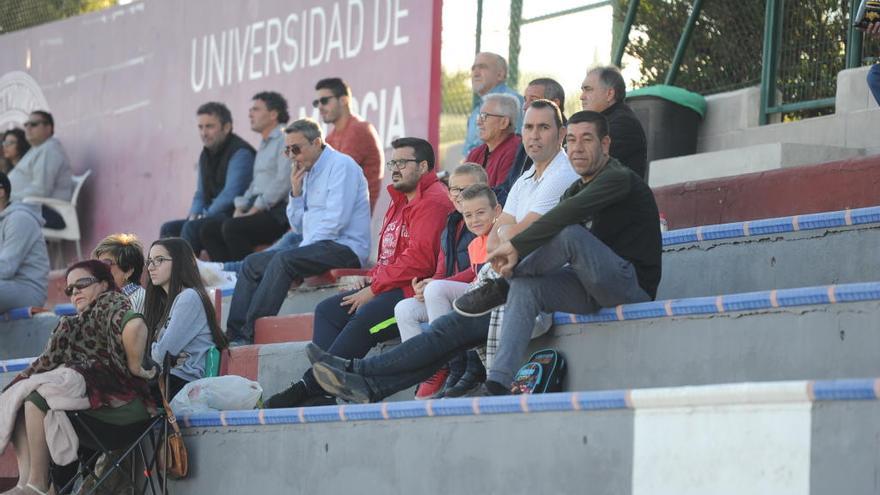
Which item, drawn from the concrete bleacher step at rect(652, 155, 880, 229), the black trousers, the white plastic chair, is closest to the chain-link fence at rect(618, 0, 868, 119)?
the concrete bleacher step at rect(652, 155, 880, 229)

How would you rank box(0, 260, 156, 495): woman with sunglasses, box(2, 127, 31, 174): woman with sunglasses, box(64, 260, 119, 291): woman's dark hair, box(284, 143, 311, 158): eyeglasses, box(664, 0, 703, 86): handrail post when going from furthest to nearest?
box(2, 127, 31, 174): woman with sunglasses, box(664, 0, 703, 86): handrail post, box(284, 143, 311, 158): eyeglasses, box(64, 260, 119, 291): woman's dark hair, box(0, 260, 156, 495): woman with sunglasses

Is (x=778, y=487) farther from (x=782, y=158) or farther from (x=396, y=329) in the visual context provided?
(x=782, y=158)

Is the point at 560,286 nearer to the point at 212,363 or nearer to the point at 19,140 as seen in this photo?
the point at 212,363

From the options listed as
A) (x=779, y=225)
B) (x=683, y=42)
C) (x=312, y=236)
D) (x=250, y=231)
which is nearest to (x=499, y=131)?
(x=312, y=236)

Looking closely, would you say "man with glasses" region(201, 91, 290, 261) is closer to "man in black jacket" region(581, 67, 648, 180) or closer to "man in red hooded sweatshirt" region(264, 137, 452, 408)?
"man in red hooded sweatshirt" region(264, 137, 452, 408)

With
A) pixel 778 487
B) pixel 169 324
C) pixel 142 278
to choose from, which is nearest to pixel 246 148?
pixel 142 278

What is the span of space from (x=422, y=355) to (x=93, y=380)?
1.43m

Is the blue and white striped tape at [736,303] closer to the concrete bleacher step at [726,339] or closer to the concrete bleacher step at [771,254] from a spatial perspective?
the concrete bleacher step at [726,339]

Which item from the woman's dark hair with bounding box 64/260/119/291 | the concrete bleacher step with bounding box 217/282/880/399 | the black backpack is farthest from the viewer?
the woman's dark hair with bounding box 64/260/119/291

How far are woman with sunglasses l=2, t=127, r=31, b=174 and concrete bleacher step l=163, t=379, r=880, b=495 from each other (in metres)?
7.38

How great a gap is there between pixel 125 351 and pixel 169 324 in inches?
36.4

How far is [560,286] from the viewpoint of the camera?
6.48 meters

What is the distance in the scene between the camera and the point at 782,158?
877cm

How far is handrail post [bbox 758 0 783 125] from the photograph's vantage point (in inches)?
390
